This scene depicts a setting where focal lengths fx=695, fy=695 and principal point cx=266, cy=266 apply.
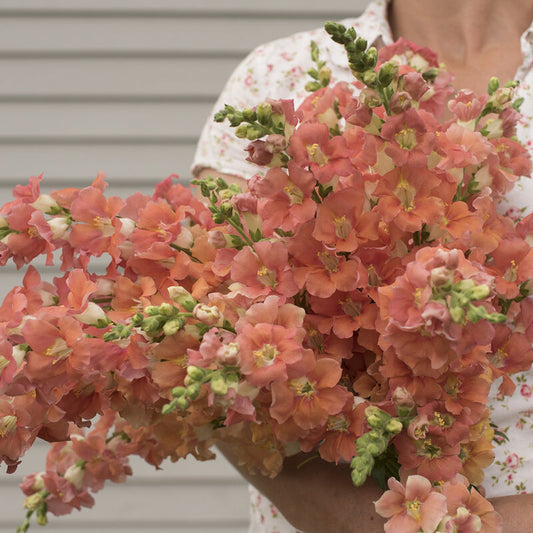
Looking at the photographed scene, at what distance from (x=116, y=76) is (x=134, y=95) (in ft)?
0.22

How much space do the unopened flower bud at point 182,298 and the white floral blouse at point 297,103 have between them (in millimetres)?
527

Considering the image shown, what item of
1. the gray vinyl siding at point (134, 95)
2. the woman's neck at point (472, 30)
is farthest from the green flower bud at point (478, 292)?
the gray vinyl siding at point (134, 95)

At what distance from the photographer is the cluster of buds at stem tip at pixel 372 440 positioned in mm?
413

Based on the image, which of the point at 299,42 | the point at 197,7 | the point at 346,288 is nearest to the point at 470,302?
the point at 346,288

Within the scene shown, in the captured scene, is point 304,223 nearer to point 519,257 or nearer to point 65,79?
point 519,257

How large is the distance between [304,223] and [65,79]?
1.51 m

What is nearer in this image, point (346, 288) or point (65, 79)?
point (346, 288)

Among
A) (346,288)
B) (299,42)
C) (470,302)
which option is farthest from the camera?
(299,42)

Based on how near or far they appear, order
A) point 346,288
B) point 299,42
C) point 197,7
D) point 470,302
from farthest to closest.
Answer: point 197,7 < point 299,42 < point 346,288 < point 470,302

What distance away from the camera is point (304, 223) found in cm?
49

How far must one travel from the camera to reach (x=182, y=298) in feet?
1.49

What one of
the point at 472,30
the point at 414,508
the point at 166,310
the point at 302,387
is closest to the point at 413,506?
the point at 414,508

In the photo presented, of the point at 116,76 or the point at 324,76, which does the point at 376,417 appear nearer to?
the point at 324,76

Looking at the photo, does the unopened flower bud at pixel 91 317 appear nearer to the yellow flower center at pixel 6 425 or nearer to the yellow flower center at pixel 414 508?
the yellow flower center at pixel 6 425
